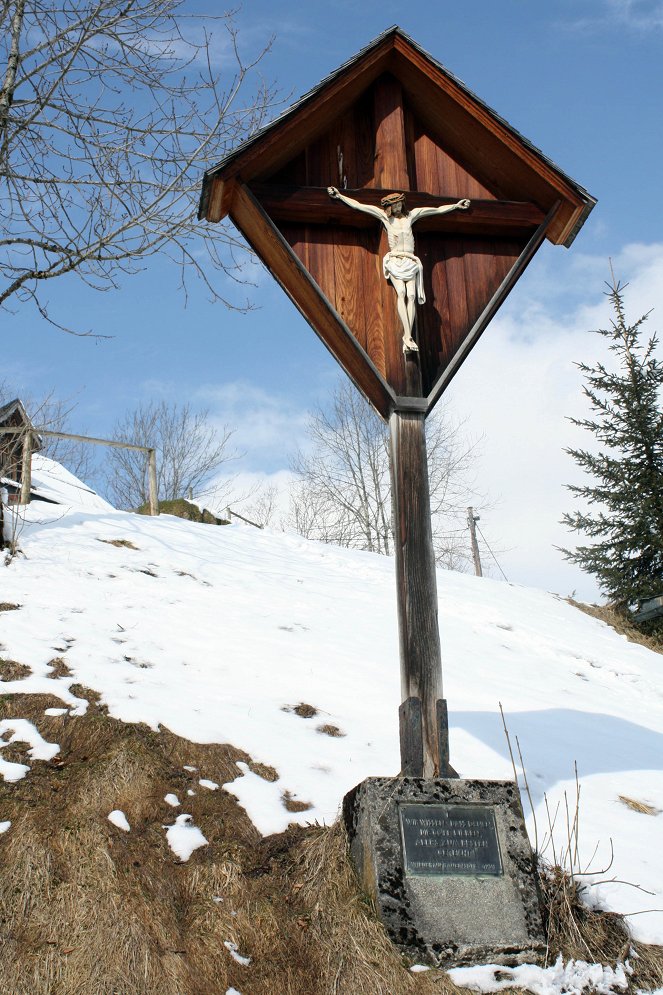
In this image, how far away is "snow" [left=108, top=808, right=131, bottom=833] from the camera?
4566 millimetres

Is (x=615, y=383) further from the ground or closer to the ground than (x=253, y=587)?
further from the ground

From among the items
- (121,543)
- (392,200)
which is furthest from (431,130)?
(121,543)

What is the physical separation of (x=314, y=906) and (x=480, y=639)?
21.7 feet

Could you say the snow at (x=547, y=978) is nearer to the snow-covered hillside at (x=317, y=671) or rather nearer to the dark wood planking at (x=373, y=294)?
the snow-covered hillside at (x=317, y=671)

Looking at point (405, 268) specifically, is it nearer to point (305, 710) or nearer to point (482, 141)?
point (482, 141)

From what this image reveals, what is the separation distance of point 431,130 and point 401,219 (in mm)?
1017

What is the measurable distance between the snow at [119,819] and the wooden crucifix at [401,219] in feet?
6.35

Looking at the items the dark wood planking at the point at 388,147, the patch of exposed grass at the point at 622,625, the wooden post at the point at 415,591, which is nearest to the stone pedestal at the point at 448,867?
the wooden post at the point at 415,591

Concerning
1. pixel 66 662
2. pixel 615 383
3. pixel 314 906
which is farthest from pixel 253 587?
pixel 615 383

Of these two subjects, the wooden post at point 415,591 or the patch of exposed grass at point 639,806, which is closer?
the wooden post at point 415,591

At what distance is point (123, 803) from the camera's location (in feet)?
15.6

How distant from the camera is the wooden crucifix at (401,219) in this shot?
5.32 metres

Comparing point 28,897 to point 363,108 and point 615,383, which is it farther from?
point 615,383

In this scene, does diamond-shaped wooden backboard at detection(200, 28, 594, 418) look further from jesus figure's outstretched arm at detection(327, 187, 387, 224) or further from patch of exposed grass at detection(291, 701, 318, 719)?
patch of exposed grass at detection(291, 701, 318, 719)
